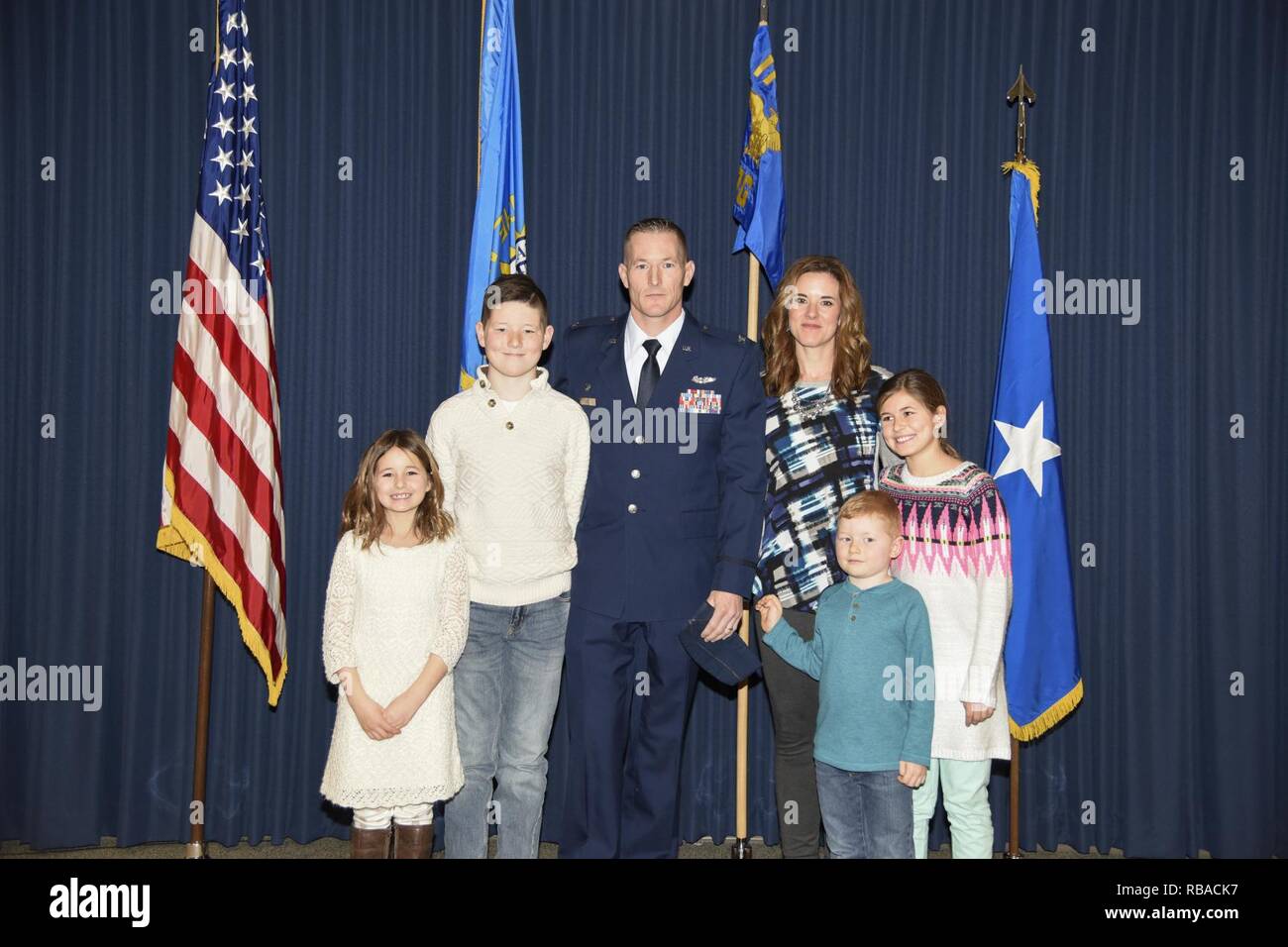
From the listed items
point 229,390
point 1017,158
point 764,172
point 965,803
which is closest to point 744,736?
point 965,803

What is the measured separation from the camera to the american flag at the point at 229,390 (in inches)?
141

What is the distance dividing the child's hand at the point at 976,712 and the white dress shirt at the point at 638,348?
1.25 m

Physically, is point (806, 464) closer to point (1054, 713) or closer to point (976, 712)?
point (976, 712)

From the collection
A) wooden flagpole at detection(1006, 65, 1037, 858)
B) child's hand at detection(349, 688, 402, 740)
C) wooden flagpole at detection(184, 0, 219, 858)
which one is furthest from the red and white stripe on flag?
wooden flagpole at detection(1006, 65, 1037, 858)

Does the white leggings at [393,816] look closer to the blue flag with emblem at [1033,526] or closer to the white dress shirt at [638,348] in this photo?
the white dress shirt at [638,348]

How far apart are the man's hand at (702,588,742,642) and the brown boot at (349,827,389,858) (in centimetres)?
101

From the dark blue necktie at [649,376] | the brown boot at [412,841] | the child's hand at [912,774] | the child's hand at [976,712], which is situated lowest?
the brown boot at [412,841]

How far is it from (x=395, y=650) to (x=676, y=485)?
2.89 ft

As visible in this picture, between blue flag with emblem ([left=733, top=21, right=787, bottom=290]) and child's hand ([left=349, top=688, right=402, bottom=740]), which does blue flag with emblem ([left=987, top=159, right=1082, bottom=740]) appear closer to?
blue flag with emblem ([left=733, top=21, right=787, bottom=290])

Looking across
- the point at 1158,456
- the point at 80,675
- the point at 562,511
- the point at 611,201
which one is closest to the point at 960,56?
the point at 611,201

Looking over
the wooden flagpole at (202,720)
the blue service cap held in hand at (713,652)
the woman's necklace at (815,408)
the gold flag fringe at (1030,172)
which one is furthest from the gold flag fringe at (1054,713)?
the wooden flagpole at (202,720)

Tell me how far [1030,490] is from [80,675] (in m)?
3.54

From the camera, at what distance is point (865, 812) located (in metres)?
2.76

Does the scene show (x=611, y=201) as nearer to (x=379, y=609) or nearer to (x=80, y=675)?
(x=379, y=609)
